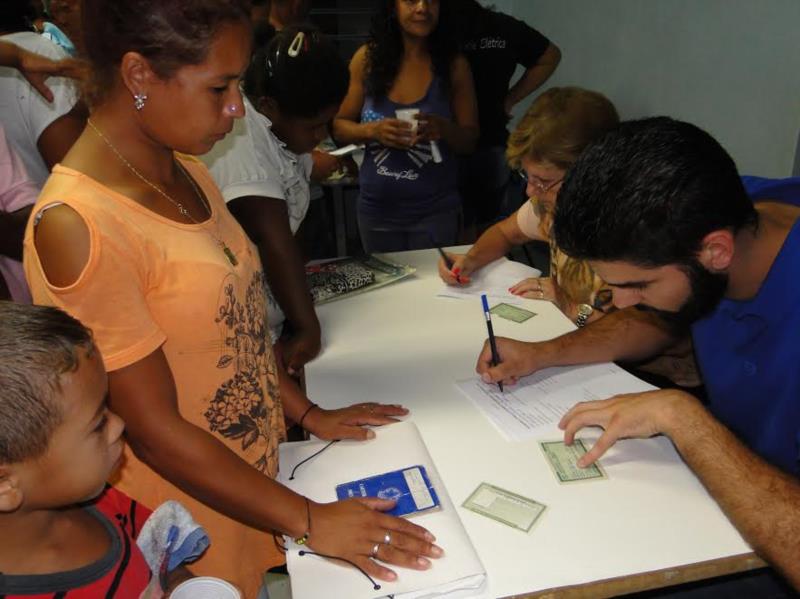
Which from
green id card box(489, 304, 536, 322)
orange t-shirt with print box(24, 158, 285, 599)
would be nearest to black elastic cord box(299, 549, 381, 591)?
orange t-shirt with print box(24, 158, 285, 599)

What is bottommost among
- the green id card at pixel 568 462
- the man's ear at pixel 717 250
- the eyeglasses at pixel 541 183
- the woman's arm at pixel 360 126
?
the green id card at pixel 568 462

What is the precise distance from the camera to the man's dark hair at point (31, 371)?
720 millimetres

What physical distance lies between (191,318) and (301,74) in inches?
33.3

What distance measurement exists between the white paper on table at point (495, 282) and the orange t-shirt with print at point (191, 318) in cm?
93

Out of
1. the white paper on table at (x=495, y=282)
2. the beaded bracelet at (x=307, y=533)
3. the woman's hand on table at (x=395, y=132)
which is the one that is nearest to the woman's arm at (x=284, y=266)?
the white paper on table at (x=495, y=282)

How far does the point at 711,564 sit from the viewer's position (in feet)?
3.19

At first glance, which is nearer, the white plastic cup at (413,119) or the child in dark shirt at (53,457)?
the child in dark shirt at (53,457)

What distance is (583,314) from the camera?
6.13 ft

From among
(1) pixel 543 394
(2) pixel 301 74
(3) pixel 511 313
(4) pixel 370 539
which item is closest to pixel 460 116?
(3) pixel 511 313

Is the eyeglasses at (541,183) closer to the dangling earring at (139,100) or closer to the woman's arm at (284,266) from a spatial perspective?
the woman's arm at (284,266)

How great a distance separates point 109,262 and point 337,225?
3.49 meters

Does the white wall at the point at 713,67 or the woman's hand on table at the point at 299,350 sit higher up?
the white wall at the point at 713,67

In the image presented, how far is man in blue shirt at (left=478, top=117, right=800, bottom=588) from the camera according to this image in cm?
106

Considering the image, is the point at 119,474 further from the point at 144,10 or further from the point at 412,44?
the point at 412,44
